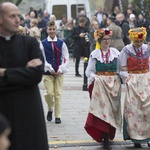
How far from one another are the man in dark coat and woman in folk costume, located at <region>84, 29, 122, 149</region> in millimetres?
2974

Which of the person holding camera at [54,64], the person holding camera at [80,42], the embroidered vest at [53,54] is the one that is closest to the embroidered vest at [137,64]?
the person holding camera at [54,64]

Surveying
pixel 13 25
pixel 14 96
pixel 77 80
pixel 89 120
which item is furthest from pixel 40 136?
pixel 77 80

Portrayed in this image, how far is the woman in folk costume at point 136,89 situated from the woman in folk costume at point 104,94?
0.15m

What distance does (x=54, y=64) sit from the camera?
9.87 metres

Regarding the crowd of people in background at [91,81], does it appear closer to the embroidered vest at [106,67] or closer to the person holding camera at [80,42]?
the embroidered vest at [106,67]

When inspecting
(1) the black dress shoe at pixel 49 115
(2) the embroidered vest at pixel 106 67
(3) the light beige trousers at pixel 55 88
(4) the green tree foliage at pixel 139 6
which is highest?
(4) the green tree foliage at pixel 139 6

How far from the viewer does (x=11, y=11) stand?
5332 millimetres

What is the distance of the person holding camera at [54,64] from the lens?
982 centimetres

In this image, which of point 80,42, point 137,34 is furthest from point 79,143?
point 80,42

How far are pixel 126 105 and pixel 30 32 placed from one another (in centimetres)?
967

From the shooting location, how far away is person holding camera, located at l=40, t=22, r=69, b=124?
9816 millimetres

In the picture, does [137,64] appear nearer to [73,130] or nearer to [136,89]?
[136,89]

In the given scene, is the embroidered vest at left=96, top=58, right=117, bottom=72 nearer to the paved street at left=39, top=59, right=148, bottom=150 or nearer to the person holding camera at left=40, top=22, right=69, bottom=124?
the paved street at left=39, top=59, right=148, bottom=150

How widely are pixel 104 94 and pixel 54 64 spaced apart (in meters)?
1.85
